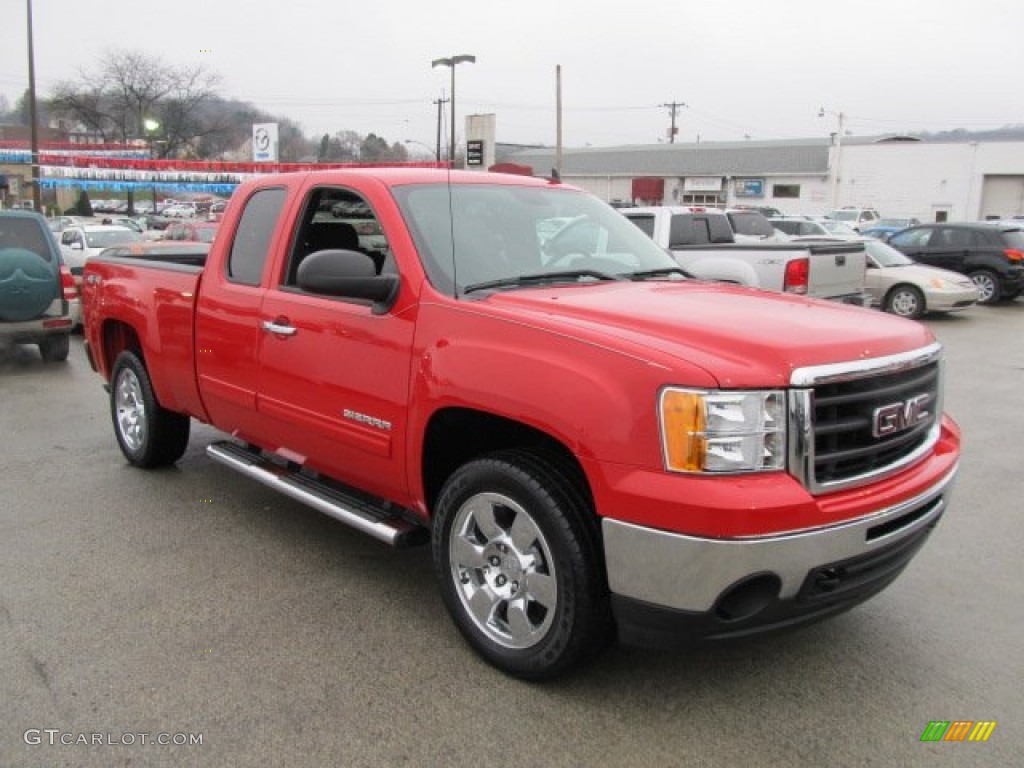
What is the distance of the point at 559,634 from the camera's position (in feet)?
10.1

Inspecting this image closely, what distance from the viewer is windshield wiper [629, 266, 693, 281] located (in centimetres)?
419

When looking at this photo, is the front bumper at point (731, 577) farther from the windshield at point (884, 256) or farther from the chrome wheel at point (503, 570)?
the windshield at point (884, 256)

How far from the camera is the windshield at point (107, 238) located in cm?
1722

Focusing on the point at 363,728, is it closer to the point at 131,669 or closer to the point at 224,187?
the point at 131,669

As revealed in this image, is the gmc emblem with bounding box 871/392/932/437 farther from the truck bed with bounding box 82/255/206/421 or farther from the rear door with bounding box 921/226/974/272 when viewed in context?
the rear door with bounding box 921/226/974/272

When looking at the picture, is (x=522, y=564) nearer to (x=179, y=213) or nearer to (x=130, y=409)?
(x=130, y=409)

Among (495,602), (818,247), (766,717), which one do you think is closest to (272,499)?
(495,602)

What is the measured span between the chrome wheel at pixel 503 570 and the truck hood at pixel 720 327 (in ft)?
2.42

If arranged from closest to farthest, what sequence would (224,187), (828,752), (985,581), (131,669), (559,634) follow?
1. (828,752)
2. (559,634)
3. (131,669)
4. (985,581)
5. (224,187)

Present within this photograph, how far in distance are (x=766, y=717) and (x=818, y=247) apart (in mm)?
8130

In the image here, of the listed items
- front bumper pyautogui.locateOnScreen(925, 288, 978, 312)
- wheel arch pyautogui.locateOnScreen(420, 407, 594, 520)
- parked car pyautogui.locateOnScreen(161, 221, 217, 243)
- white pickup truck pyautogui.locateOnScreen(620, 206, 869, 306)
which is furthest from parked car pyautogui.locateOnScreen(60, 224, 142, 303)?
front bumper pyautogui.locateOnScreen(925, 288, 978, 312)

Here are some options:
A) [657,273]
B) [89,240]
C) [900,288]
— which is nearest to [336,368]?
[657,273]

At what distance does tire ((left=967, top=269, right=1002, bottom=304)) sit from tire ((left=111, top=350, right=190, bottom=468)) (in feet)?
55.7

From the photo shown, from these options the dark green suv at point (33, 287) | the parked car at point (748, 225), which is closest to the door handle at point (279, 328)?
the dark green suv at point (33, 287)
